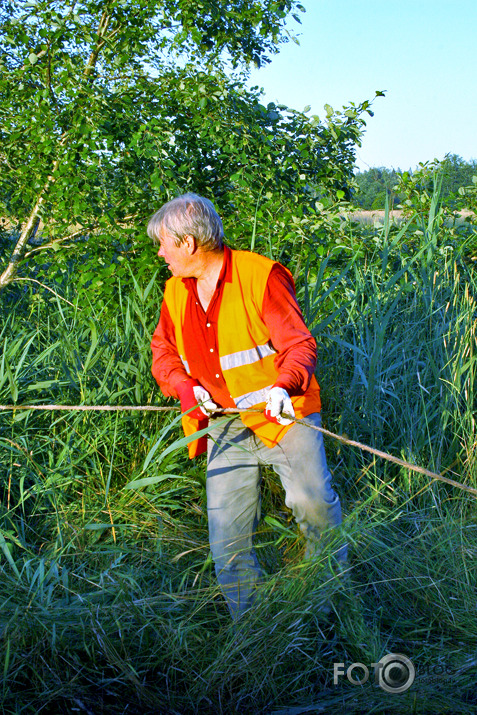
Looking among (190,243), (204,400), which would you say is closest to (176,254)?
(190,243)

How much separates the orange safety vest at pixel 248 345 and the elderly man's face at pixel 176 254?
0.66ft

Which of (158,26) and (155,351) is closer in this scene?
(155,351)

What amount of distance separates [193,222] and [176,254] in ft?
0.51

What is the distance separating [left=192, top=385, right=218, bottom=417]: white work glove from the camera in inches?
103

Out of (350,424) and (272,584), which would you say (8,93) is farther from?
(272,584)

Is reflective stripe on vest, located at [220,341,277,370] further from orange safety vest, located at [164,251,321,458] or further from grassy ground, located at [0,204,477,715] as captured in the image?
grassy ground, located at [0,204,477,715]

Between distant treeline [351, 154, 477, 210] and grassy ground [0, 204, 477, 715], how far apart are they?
71cm

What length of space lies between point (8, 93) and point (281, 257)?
223 cm

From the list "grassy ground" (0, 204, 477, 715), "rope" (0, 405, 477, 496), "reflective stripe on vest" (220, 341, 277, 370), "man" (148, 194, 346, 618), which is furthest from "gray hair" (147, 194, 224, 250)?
"grassy ground" (0, 204, 477, 715)

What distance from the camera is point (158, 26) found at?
500 cm

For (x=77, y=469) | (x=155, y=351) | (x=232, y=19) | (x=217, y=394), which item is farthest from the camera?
(x=232, y=19)

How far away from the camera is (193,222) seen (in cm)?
263

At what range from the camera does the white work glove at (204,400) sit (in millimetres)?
2621

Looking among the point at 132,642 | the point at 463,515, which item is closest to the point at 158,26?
the point at 463,515
